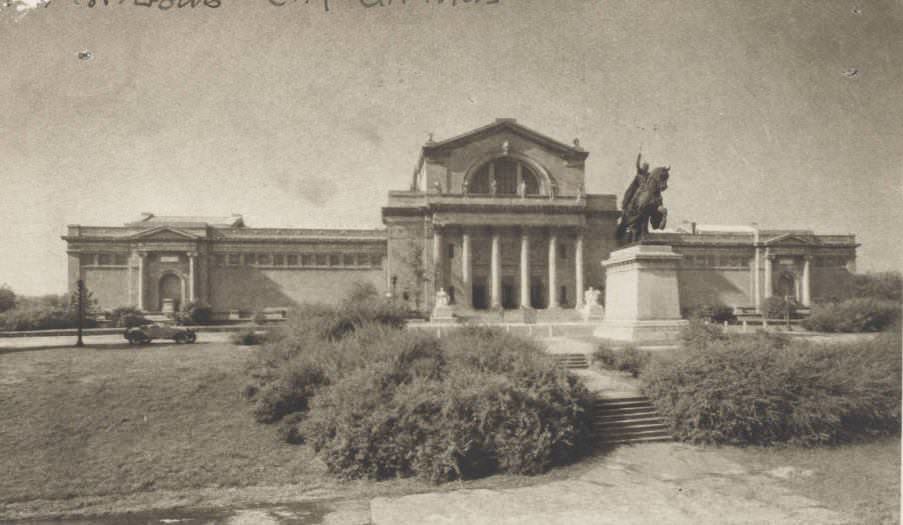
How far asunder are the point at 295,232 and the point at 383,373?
39695mm

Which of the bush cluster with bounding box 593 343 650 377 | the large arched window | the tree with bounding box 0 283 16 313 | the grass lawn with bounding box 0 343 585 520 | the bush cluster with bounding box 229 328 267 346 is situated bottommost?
the grass lawn with bounding box 0 343 585 520

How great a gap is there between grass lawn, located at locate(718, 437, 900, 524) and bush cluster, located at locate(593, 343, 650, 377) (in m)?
3.62

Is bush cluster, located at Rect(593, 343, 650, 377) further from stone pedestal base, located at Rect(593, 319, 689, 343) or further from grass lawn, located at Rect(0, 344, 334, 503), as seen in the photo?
grass lawn, located at Rect(0, 344, 334, 503)

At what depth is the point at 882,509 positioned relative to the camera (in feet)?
25.0

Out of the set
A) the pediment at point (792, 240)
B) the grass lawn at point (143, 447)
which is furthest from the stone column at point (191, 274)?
the pediment at point (792, 240)

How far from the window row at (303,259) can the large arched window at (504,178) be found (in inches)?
463

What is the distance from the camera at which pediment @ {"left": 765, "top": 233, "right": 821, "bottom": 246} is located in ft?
169

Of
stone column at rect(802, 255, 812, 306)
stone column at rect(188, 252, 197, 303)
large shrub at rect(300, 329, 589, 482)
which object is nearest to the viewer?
large shrub at rect(300, 329, 589, 482)

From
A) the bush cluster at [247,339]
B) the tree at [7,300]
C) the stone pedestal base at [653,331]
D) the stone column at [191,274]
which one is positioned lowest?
the bush cluster at [247,339]

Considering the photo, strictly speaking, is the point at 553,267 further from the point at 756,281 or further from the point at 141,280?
the point at 141,280

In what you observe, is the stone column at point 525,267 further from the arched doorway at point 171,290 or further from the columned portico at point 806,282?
the arched doorway at point 171,290

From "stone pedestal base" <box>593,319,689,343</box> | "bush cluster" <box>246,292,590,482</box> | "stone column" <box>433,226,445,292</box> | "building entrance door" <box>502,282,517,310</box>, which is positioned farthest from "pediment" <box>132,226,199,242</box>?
"stone pedestal base" <box>593,319,689,343</box>

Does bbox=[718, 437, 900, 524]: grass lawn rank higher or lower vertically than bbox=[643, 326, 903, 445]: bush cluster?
lower

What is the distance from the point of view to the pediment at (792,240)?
5144 cm
